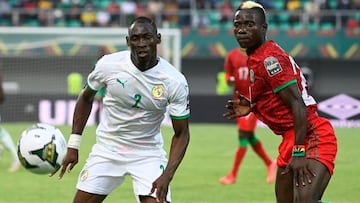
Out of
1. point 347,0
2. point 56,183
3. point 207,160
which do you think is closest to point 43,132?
point 56,183

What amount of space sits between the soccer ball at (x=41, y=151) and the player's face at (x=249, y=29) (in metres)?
2.31

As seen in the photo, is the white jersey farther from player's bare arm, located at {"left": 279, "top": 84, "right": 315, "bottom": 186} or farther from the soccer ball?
the soccer ball

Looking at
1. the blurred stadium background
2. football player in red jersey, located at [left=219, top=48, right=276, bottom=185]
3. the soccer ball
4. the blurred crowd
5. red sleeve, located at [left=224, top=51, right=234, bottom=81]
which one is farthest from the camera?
the blurred crowd

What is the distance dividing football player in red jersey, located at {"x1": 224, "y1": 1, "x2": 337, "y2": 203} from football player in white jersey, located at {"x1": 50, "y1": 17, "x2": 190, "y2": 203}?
2.07ft

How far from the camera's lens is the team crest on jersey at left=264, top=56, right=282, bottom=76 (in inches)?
286

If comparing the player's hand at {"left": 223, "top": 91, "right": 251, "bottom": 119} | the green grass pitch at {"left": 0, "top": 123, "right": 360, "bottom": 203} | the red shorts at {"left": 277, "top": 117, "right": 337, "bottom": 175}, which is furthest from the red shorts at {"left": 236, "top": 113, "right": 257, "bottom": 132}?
the red shorts at {"left": 277, "top": 117, "right": 337, "bottom": 175}

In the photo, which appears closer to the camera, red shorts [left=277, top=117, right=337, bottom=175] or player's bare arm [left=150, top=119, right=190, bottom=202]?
player's bare arm [left=150, top=119, right=190, bottom=202]

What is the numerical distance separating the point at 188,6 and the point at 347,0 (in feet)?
16.9

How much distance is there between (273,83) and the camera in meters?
7.30

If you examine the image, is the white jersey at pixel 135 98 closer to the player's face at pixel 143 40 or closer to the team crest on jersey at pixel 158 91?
the team crest on jersey at pixel 158 91

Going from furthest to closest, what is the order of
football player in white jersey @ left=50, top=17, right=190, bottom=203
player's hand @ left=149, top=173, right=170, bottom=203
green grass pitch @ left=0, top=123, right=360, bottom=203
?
green grass pitch @ left=0, top=123, right=360, bottom=203 → football player in white jersey @ left=50, top=17, right=190, bottom=203 → player's hand @ left=149, top=173, right=170, bottom=203

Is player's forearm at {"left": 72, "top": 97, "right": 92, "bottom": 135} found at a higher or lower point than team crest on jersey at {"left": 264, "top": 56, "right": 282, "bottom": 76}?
lower

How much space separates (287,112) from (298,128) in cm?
39

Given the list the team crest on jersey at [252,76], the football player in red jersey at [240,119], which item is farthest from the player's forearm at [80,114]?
the football player in red jersey at [240,119]
